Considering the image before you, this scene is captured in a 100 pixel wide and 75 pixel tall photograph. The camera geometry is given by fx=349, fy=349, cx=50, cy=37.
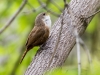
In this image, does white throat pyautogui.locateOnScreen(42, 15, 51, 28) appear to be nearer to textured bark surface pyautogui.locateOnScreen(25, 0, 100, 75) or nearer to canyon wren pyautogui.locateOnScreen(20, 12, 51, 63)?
canyon wren pyautogui.locateOnScreen(20, 12, 51, 63)

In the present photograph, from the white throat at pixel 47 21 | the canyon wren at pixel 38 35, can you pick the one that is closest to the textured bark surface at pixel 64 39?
the canyon wren at pixel 38 35

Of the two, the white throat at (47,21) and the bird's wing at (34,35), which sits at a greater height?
the white throat at (47,21)

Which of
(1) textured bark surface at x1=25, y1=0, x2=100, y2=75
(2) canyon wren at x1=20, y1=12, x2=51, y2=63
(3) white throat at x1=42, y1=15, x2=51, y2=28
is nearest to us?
(1) textured bark surface at x1=25, y1=0, x2=100, y2=75

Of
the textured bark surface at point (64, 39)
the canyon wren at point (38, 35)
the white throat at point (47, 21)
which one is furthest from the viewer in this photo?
the white throat at point (47, 21)

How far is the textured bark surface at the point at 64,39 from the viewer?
153 inches

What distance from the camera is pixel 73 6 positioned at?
4129mm

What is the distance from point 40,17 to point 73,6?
60 centimetres

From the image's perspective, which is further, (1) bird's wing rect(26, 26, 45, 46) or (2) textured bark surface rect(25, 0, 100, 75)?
(1) bird's wing rect(26, 26, 45, 46)

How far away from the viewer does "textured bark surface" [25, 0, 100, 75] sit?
3.88m

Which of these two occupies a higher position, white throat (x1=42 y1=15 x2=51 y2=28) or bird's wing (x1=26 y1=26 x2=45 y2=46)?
white throat (x1=42 y1=15 x2=51 y2=28)

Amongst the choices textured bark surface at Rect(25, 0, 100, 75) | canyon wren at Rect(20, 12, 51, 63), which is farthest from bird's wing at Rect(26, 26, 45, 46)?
textured bark surface at Rect(25, 0, 100, 75)

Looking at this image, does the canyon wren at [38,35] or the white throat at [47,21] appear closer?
the canyon wren at [38,35]

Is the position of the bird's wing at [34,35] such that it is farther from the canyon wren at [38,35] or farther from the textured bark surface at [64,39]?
the textured bark surface at [64,39]

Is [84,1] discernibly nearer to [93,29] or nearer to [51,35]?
[51,35]
